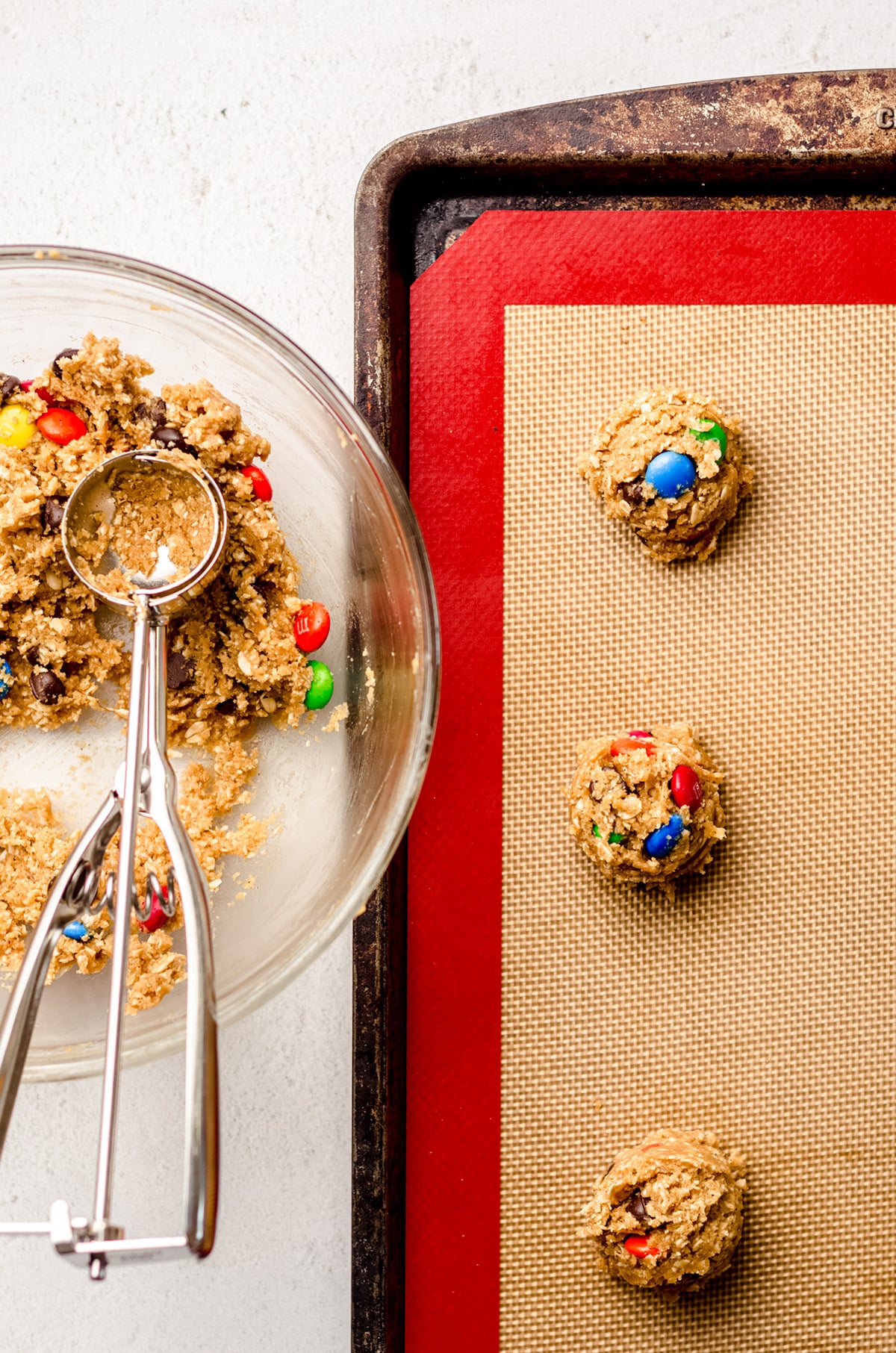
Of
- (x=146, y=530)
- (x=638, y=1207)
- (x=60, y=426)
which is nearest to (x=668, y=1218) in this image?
(x=638, y=1207)

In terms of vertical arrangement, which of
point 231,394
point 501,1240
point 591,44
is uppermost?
point 591,44

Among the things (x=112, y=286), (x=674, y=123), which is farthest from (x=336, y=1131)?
(x=674, y=123)

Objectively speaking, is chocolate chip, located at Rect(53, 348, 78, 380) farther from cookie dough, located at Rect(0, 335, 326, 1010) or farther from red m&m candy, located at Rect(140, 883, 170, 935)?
red m&m candy, located at Rect(140, 883, 170, 935)

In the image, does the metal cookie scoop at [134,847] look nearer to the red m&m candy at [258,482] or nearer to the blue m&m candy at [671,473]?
the red m&m candy at [258,482]

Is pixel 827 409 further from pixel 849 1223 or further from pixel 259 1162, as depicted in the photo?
pixel 259 1162

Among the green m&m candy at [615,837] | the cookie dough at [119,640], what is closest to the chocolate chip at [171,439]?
the cookie dough at [119,640]

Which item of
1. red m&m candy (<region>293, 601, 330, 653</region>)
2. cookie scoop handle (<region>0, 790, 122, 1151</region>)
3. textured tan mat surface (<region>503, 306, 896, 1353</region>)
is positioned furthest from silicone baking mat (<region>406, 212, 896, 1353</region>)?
cookie scoop handle (<region>0, 790, 122, 1151</region>)
